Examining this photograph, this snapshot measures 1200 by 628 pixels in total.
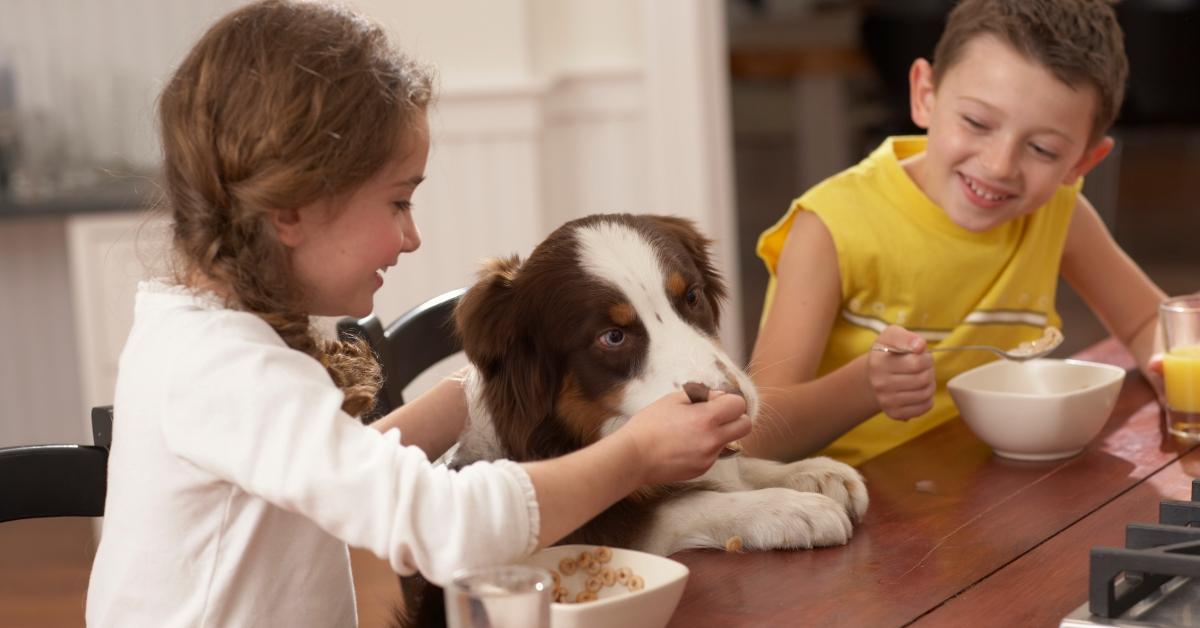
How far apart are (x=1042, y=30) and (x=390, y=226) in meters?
1.06

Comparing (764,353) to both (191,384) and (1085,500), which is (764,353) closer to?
(1085,500)

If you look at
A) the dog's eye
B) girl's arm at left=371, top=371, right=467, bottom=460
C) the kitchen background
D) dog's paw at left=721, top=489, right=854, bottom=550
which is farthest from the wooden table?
the kitchen background

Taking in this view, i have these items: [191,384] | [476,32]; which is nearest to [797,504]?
[191,384]

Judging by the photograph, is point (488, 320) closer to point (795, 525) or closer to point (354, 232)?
point (354, 232)

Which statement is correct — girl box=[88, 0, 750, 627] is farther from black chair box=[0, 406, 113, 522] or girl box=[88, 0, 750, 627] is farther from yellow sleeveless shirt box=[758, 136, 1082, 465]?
yellow sleeveless shirt box=[758, 136, 1082, 465]

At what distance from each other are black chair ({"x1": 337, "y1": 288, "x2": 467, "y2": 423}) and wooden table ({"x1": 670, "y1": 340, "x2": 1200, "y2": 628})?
2.13 ft

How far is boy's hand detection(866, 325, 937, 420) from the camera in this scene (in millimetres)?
1687

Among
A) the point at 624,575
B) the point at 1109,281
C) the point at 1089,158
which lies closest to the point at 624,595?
the point at 624,575

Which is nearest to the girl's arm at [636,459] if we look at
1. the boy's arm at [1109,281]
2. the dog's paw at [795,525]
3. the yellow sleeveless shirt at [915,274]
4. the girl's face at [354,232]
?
the dog's paw at [795,525]

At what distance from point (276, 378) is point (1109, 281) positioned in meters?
1.54

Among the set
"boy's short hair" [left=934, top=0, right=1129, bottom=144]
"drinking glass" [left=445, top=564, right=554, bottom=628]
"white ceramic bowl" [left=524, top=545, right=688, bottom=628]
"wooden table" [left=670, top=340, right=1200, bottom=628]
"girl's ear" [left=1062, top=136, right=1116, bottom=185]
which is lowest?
"wooden table" [left=670, top=340, right=1200, bottom=628]

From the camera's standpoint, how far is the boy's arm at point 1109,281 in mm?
2162

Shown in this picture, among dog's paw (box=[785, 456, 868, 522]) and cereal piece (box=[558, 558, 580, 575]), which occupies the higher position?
cereal piece (box=[558, 558, 580, 575])

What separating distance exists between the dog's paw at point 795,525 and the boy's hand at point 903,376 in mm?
356
